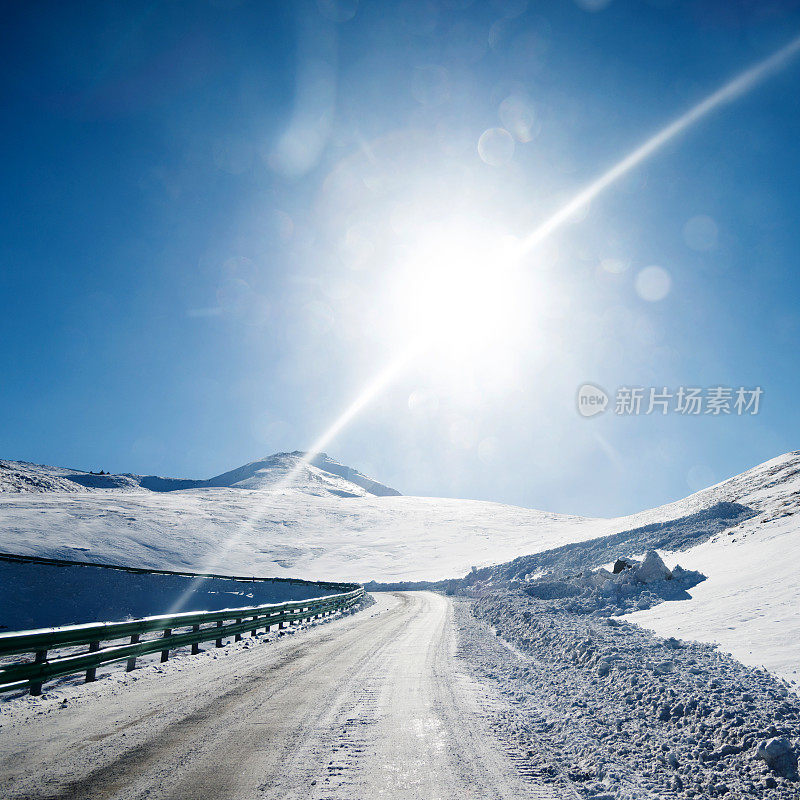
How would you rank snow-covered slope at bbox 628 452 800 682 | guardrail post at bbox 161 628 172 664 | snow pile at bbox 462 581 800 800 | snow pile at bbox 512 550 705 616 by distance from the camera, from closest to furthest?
snow pile at bbox 462 581 800 800, snow-covered slope at bbox 628 452 800 682, guardrail post at bbox 161 628 172 664, snow pile at bbox 512 550 705 616

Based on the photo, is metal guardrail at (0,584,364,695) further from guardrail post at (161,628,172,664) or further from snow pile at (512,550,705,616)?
snow pile at (512,550,705,616)

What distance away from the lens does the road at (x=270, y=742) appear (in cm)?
436

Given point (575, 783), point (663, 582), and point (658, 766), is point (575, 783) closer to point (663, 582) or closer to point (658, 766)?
point (658, 766)

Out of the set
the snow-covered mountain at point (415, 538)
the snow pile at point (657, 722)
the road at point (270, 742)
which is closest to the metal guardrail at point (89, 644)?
the road at point (270, 742)

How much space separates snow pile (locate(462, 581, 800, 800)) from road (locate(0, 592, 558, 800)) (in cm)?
79

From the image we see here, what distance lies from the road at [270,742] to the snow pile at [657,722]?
79 centimetres

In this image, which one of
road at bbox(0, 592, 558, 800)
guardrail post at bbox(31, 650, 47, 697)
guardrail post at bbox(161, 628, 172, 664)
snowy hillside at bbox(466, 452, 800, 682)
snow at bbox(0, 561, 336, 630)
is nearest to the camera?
road at bbox(0, 592, 558, 800)

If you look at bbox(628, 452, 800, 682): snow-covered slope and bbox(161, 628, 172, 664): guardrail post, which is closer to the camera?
bbox(628, 452, 800, 682): snow-covered slope

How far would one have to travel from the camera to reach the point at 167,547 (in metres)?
57.5

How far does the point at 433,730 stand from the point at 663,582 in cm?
1507

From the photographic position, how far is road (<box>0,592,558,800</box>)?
14.3 ft

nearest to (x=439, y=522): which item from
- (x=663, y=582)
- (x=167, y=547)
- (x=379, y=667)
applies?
(x=167, y=547)

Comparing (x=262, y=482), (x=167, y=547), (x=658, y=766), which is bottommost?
(x=658, y=766)

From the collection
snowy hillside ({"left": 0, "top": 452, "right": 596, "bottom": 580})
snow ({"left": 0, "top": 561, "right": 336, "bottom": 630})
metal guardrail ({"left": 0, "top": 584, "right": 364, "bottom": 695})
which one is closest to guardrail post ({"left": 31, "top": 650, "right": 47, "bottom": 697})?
metal guardrail ({"left": 0, "top": 584, "right": 364, "bottom": 695})
